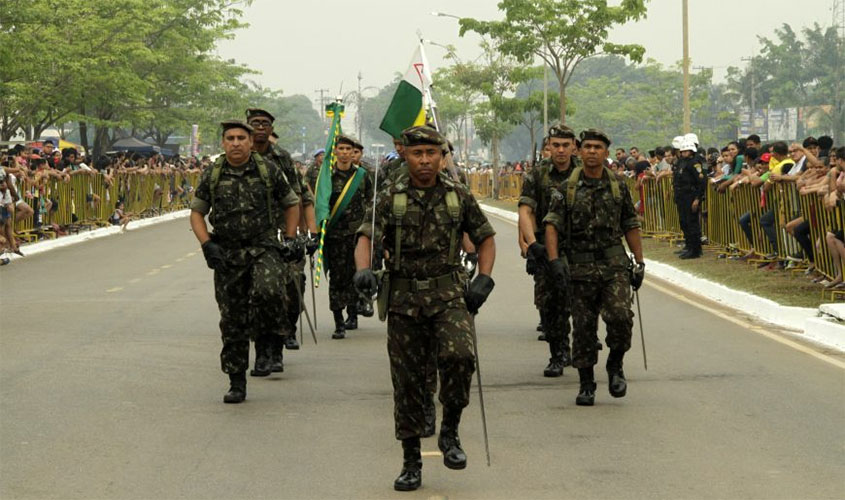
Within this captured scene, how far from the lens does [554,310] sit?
35.9ft

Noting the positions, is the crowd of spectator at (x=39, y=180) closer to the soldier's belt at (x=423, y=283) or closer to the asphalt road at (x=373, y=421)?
the asphalt road at (x=373, y=421)

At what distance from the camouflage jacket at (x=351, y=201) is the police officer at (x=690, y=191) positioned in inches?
397

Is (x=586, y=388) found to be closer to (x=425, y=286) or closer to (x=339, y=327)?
(x=425, y=286)

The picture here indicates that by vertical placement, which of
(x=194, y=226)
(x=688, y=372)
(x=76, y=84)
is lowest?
(x=688, y=372)

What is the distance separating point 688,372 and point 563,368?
945mm

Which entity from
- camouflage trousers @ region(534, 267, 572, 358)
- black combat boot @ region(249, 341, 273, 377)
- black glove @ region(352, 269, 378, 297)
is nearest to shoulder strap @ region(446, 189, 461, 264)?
black glove @ region(352, 269, 378, 297)

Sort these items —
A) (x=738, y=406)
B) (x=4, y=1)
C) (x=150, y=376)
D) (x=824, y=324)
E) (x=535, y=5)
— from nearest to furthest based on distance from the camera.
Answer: (x=738, y=406) → (x=150, y=376) → (x=824, y=324) → (x=4, y=1) → (x=535, y=5)

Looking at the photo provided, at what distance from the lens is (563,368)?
10898mm

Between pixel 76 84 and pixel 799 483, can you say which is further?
pixel 76 84

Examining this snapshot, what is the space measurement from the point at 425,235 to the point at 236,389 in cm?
295

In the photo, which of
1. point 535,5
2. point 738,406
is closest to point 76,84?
point 535,5

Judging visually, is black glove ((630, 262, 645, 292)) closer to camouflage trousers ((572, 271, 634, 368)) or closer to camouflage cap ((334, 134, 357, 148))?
camouflage trousers ((572, 271, 634, 368))

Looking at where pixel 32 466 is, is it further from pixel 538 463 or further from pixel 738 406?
pixel 738 406

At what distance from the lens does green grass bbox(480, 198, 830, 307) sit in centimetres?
1560
